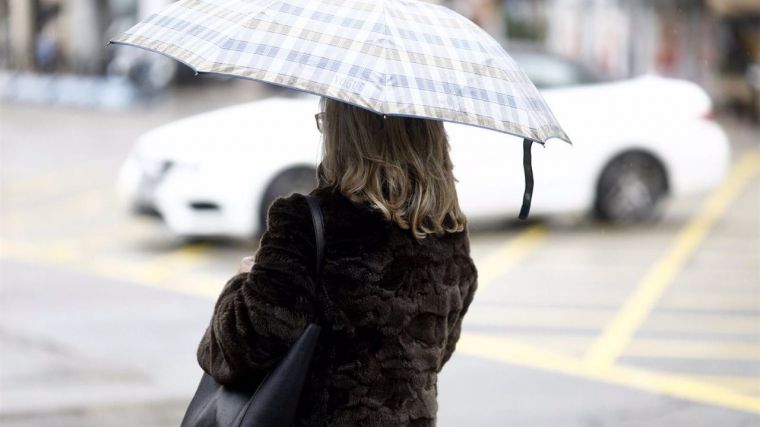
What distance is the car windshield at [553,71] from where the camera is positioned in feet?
36.7

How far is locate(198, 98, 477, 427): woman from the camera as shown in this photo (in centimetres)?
241

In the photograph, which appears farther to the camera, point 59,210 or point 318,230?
point 59,210

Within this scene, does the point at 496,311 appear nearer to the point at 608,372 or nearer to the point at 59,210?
the point at 608,372

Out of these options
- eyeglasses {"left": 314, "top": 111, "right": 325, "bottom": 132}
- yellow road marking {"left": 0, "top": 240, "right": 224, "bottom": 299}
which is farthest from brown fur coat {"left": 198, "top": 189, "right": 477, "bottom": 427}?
yellow road marking {"left": 0, "top": 240, "right": 224, "bottom": 299}

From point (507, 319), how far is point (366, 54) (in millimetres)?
5267

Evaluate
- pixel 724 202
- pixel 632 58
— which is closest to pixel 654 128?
pixel 724 202

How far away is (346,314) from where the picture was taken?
2.46 metres

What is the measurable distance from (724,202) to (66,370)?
8.69m

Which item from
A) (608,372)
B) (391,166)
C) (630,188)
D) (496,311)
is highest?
(391,166)

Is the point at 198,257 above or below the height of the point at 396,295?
below

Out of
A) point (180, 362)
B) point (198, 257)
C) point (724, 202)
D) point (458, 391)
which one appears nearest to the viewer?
point (458, 391)

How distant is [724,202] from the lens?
13.2 m

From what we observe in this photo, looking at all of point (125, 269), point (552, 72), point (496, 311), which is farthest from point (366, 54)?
point (552, 72)

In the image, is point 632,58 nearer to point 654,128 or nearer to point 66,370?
point 654,128
